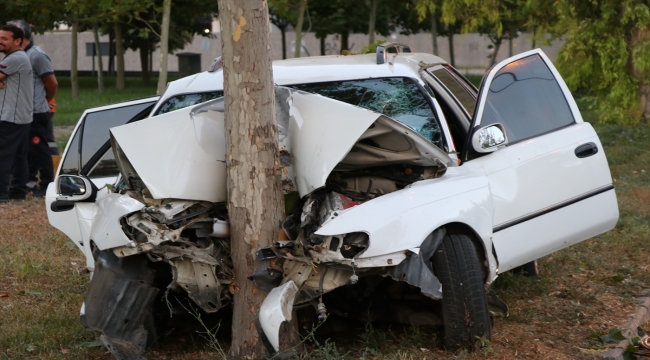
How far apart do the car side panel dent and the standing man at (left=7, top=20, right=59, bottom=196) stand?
20.1ft

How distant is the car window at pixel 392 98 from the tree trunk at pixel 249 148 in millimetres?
1225

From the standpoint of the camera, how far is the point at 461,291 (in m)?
4.55

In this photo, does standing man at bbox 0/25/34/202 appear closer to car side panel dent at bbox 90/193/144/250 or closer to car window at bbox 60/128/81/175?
car window at bbox 60/128/81/175

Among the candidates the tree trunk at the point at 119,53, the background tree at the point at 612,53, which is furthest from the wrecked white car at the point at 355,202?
the tree trunk at the point at 119,53

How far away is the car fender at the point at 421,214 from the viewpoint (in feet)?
14.1

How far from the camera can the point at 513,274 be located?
6730 mm

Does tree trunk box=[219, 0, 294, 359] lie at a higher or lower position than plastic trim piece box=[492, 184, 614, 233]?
higher

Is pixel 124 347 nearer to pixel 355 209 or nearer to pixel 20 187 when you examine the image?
pixel 355 209

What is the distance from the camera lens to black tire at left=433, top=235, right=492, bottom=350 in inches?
180

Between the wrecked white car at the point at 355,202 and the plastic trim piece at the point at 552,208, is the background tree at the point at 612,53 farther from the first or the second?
the wrecked white car at the point at 355,202

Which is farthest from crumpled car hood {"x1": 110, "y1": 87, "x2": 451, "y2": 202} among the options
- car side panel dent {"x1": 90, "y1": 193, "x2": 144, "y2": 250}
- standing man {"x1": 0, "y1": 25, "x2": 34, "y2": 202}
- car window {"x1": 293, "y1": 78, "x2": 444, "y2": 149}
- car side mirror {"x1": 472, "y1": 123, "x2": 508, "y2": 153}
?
standing man {"x1": 0, "y1": 25, "x2": 34, "y2": 202}

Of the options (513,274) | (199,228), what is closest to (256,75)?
(199,228)

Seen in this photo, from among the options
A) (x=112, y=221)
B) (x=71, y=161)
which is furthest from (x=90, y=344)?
(x=71, y=161)

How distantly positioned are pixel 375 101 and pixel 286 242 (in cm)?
165
